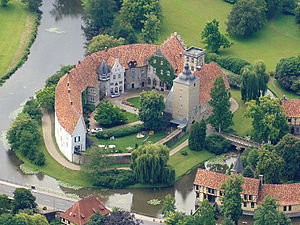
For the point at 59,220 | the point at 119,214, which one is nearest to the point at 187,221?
the point at 119,214

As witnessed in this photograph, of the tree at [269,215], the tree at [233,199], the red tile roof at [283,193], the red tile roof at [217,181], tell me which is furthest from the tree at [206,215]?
the red tile roof at [283,193]

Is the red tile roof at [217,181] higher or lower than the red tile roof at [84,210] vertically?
higher

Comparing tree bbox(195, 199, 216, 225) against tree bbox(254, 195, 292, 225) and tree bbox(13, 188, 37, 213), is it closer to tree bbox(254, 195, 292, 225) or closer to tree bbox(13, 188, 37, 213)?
tree bbox(254, 195, 292, 225)

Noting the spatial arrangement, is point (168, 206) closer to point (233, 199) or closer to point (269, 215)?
point (233, 199)

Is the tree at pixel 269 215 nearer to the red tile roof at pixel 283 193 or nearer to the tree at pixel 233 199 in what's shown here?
the tree at pixel 233 199

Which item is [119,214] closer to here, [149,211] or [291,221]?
[149,211]

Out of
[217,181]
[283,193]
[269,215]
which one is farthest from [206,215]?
[283,193]
